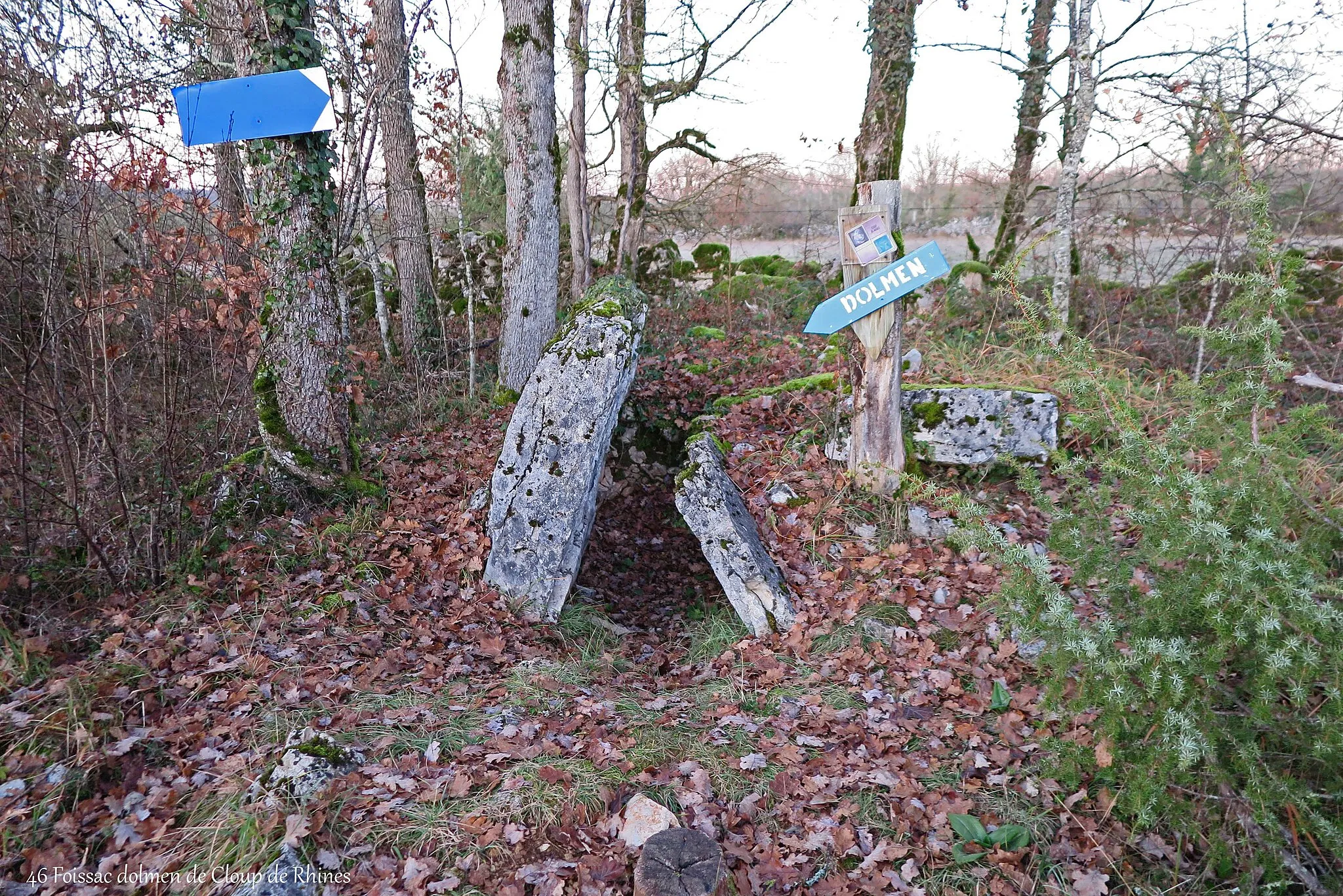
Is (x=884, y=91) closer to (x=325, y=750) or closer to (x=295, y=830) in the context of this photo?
(x=325, y=750)

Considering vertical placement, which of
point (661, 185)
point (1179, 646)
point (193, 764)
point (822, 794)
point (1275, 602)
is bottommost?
point (822, 794)

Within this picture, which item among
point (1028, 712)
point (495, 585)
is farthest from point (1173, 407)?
point (495, 585)

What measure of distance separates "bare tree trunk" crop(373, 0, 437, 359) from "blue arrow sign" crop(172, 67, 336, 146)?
4.72 meters

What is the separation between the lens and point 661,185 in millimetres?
12281

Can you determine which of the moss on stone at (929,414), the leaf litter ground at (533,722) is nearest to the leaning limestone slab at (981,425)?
the moss on stone at (929,414)

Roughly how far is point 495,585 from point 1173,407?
5883 mm

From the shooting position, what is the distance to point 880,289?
15.8 feet

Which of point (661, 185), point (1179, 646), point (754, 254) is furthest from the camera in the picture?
point (754, 254)

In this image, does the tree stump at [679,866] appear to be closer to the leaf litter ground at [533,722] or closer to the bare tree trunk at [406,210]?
the leaf litter ground at [533,722]

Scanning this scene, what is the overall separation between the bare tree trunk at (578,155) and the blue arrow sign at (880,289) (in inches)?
221

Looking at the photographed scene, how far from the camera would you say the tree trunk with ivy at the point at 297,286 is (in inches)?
196

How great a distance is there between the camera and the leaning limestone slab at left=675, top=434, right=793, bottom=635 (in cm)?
480

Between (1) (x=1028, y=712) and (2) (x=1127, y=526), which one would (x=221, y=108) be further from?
(2) (x=1127, y=526)

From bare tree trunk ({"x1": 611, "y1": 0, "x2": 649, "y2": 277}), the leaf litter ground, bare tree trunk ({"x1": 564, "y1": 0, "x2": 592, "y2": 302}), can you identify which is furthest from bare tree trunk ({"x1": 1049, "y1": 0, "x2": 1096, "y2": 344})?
bare tree trunk ({"x1": 564, "y1": 0, "x2": 592, "y2": 302})
